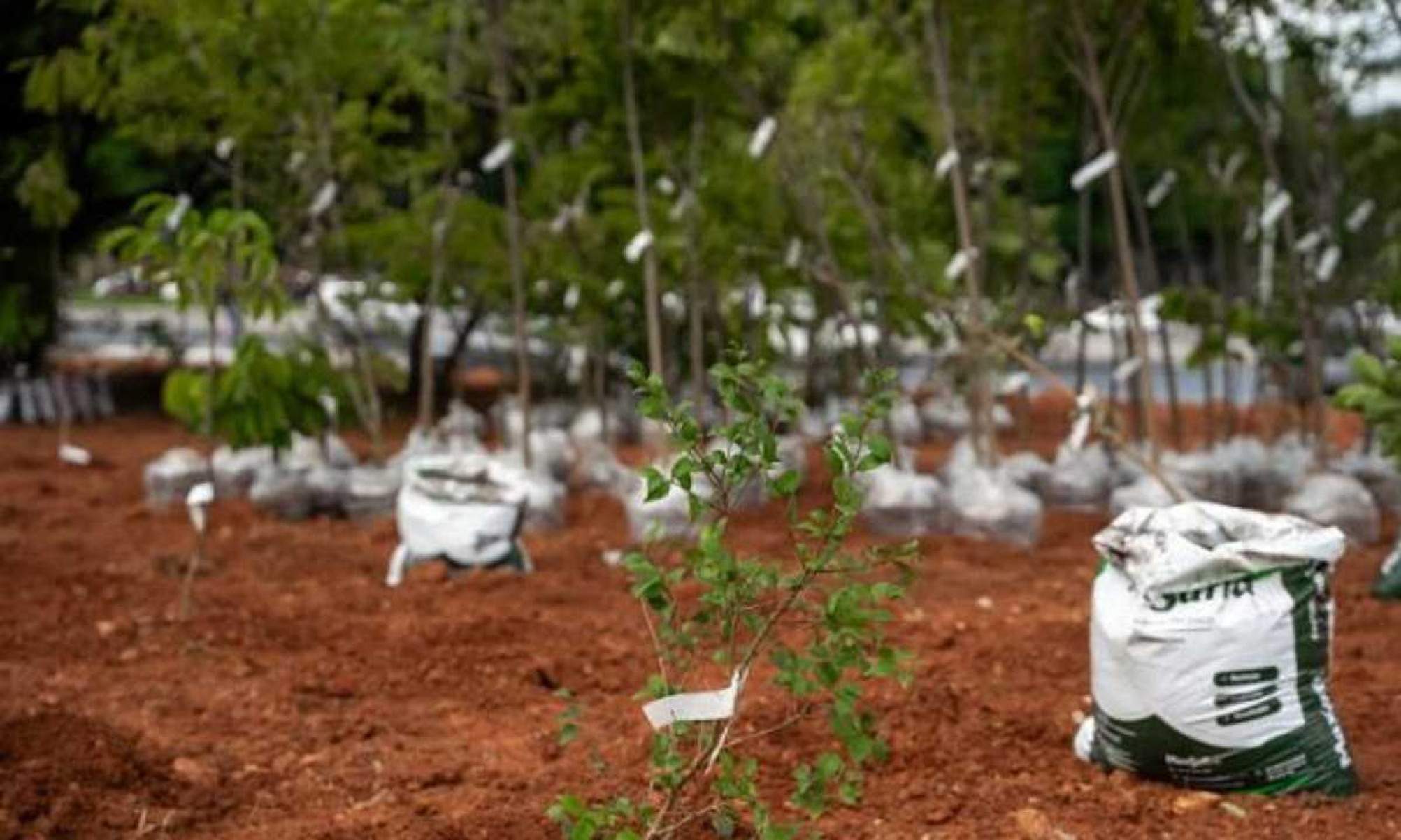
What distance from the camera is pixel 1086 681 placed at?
4.79m

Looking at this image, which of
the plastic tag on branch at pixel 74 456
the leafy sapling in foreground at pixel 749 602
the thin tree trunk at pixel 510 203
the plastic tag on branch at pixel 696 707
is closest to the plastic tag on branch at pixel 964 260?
the thin tree trunk at pixel 510 203

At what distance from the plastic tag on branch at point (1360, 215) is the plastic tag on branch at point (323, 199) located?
4.82 meters

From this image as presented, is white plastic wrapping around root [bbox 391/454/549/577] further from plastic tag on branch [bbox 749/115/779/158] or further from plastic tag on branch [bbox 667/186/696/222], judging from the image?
plastic tag on branch [bbox 667/186/696/222]

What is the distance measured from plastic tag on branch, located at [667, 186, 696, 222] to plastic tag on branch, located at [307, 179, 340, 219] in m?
1.64

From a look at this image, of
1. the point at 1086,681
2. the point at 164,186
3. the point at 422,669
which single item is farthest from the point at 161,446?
the point at 1086,681

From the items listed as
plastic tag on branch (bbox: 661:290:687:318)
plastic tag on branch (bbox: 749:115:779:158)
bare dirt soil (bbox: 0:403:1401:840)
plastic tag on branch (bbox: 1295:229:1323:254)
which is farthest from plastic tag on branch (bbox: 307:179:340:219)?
plastic tag on branch (bbox: 1295:229:1323:254)

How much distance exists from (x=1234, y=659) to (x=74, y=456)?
7962mm

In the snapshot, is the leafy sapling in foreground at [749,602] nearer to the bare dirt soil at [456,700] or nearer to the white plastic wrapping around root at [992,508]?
the bare dirt soil at [456,700]

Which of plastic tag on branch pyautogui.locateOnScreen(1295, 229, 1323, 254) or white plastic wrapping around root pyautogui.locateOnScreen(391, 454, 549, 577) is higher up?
plastic tag on branch pyautogui.locateOnScreen(1295, 229, 1323, 254)

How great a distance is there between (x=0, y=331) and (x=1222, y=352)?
8282mm

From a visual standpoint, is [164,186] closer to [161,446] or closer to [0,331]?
[0,331]

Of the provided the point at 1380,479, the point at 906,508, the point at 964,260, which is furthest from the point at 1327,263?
the point at 906,508

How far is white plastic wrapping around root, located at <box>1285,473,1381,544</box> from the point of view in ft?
23.9

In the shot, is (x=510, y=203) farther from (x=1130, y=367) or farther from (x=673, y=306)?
(x=673, y=306)
